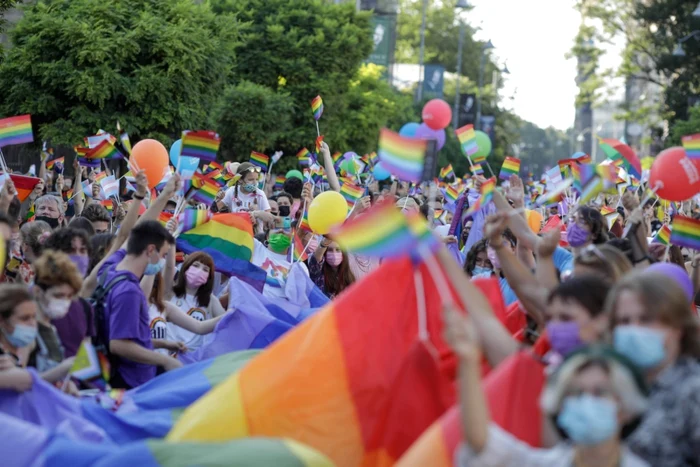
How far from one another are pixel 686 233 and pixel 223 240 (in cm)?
358

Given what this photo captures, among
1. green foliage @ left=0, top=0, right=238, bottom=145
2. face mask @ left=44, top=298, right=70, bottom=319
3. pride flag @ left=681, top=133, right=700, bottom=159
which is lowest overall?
green foliage @ left=0, top=0, right=238, bottom=145

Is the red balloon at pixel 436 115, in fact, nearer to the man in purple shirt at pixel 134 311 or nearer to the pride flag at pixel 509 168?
the pride flag at pixel 509 168

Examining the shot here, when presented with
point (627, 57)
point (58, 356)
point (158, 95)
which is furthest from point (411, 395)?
point (627, 57)

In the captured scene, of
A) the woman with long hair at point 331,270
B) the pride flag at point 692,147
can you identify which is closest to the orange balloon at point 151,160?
the woman with long hair at point 331,270

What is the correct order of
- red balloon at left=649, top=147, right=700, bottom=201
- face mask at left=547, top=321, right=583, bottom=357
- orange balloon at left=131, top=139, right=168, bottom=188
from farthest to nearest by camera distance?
orange balloon at left=131, top=139, right=168, bottom=188 → red balloon at left=649, top=147, right=700, bottom=201 → face mask at left=547, top=321, right=583, bottom=357

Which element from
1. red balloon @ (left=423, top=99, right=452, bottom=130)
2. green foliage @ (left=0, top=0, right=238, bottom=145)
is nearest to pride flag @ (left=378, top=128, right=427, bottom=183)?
red balloon @ (left=423, top=99, right=452, bottom=130)

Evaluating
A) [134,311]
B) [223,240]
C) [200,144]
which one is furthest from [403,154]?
[223,240]

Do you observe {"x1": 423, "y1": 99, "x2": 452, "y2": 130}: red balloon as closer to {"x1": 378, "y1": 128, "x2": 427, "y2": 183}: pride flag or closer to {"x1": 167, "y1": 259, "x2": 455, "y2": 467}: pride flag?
{"x1": 378, "y1": 128, "x2": 427, "y2": 183}: pride flag

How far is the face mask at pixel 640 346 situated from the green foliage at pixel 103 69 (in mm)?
17190

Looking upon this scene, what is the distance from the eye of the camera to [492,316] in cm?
452

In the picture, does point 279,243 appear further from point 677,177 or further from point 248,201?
point 677,177

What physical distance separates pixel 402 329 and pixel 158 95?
16.5 m

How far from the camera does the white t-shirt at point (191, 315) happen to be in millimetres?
8203

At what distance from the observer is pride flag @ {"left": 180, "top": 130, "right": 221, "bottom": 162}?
28.8ft
